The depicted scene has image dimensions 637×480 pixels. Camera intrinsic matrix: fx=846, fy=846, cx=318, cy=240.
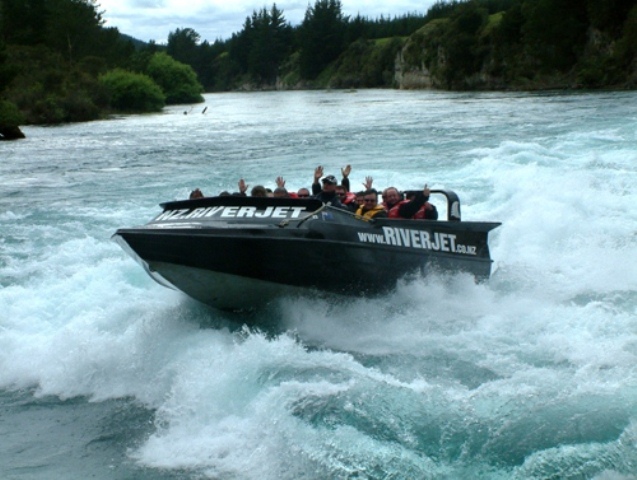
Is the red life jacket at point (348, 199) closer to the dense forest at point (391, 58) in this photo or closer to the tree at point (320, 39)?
the dense forest at point (391, 58)

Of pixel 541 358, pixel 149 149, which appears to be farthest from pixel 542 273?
pixel 149 149

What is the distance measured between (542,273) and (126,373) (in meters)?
5.17

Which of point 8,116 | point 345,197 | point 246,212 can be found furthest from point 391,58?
point 246,212

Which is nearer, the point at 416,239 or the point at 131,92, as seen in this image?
the point at 416,239

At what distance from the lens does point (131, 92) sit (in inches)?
2191

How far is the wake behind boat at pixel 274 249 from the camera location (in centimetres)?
768

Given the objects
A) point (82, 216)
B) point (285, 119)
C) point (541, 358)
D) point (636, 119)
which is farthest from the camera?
point (285, 119)

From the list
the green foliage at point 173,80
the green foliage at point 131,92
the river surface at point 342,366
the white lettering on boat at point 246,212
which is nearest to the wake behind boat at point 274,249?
the white lettering on boat at point 246,212

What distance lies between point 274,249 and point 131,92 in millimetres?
50398

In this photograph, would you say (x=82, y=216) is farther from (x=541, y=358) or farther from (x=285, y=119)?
(x=285, y=119)

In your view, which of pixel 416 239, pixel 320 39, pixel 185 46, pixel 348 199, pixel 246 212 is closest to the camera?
pixel 246 212

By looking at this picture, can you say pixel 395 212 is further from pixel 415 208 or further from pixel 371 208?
pixel 371 208

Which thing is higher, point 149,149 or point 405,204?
point 405,204

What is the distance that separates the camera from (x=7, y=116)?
111ft
